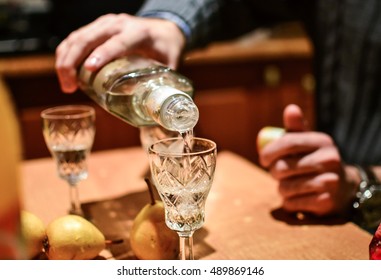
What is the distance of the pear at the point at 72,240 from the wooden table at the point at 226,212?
0.05m

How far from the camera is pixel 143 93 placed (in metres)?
0.70

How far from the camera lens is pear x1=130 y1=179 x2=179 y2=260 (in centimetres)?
67

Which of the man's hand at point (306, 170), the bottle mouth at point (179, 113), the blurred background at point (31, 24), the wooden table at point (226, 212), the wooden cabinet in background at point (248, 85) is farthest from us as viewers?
the wooden cabinet in background at point (248, 85)

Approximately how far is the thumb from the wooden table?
0.13 m

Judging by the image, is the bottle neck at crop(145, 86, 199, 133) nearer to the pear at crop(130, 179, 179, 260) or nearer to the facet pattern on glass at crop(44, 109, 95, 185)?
the pear at crop(130, 179, 179, 260)

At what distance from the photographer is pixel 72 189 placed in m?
0.96

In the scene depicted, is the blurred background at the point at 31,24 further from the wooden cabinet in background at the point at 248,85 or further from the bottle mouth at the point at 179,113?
the bottle mouth at the point at 179,113

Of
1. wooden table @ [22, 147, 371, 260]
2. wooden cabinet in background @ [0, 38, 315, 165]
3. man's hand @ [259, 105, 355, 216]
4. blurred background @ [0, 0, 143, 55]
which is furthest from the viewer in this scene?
wooden cabinet in background @ [0, 38, 315, 165]

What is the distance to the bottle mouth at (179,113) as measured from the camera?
2.01 feet

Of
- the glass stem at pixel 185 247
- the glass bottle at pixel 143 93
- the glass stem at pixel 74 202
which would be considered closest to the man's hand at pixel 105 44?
the glass bottle at pixel 143 93

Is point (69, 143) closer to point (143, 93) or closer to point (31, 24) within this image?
point (143, 93)

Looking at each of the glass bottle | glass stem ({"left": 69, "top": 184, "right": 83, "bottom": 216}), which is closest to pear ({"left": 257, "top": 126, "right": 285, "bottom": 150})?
the glass bottle
